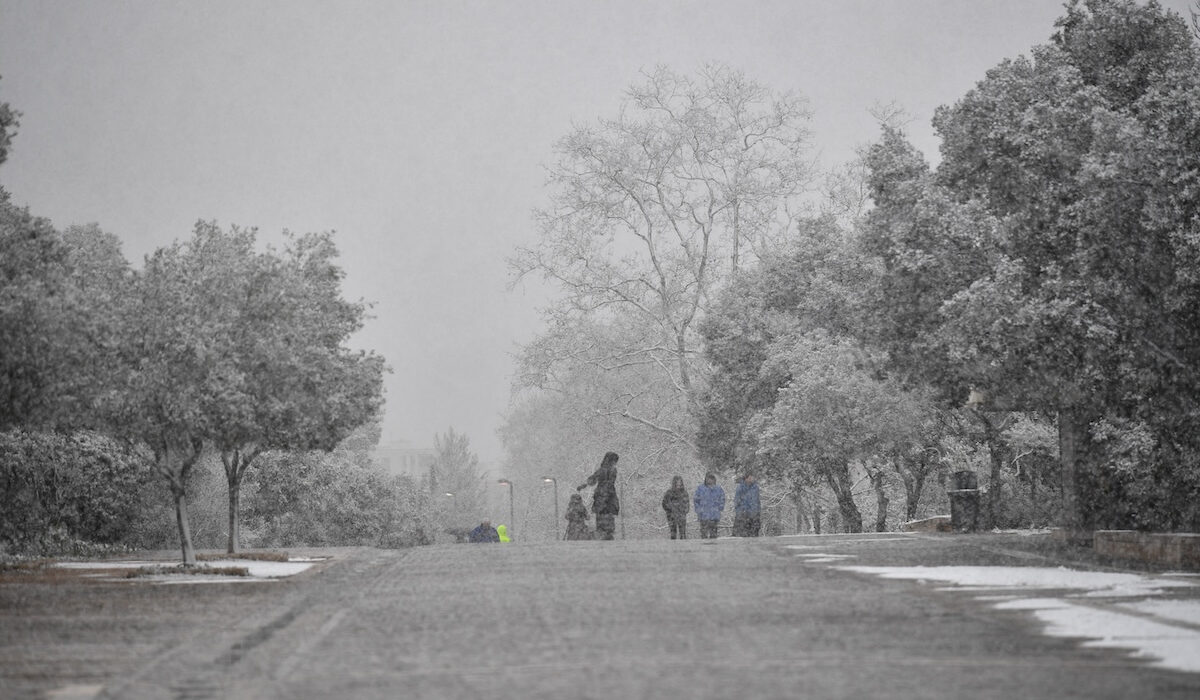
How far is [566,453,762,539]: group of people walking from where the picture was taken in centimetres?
3238

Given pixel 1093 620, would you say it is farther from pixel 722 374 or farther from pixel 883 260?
pixel 722 374

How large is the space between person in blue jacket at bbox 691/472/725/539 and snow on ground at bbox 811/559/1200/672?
48.2ft

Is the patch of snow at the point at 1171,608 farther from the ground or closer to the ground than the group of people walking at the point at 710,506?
closer to the ground

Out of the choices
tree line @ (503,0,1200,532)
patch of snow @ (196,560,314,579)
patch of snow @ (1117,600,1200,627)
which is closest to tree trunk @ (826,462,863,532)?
tree line @ (503,0,1200,532)

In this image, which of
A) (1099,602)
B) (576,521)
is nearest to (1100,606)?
(1099,602)

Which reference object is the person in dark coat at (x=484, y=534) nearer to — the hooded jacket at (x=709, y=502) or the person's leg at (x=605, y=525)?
the person's leg at (x=605, y=525)

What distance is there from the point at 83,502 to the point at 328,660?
2641 centimetres

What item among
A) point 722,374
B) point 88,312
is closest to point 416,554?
point 88,312

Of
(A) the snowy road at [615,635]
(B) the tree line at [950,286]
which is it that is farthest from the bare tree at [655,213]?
(A) the snowy road at [615,635]

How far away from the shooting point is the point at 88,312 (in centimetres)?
2047

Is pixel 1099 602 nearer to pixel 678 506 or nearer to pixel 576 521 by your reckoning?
pixel 678 506

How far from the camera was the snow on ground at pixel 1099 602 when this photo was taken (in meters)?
10.3

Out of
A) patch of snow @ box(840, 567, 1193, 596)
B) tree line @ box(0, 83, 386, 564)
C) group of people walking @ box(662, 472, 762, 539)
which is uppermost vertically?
tree line @ box(0, 83, 386, 564)

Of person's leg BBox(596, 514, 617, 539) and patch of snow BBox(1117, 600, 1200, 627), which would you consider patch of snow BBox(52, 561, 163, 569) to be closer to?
person's leg BBox(596, 514, 617, 539)
